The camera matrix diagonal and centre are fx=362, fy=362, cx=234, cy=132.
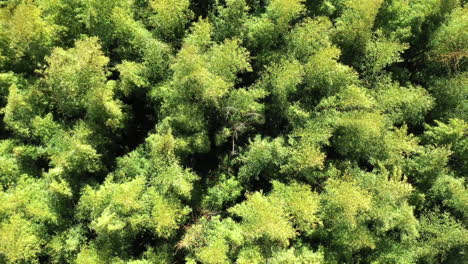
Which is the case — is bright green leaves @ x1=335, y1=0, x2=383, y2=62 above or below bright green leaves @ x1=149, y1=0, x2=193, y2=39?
above

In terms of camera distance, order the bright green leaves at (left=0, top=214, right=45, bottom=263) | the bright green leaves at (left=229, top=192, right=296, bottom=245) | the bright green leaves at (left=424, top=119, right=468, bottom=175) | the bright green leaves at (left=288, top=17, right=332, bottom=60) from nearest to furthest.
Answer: the bright green leaves at (left=0, top=214, right=45, bottom=263) → the bright green leaves at (left=229, top=192, right=296, bottom=245) → the bright green leaves at (left=424, top=119, right=468, bottom=175) → the bright green leaves at (left=288, top=17, right=332, bottom=60)

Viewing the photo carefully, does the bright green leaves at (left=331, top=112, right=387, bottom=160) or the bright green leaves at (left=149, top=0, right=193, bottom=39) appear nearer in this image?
the bright green leaves at (left=331, top=112, right=387, bottom=160)

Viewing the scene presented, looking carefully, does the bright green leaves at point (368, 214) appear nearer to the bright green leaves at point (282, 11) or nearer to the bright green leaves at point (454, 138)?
the bright green leaves at point (454, 138)

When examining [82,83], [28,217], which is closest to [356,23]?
[82,83]

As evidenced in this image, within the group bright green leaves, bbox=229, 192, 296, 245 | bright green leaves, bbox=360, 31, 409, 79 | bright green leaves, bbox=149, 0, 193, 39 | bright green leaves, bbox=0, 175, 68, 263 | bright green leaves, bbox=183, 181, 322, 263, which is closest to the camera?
bright green leaves, bbox=0, 175, 68, 263

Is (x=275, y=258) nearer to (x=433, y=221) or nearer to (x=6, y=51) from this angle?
(x=433, y=221)

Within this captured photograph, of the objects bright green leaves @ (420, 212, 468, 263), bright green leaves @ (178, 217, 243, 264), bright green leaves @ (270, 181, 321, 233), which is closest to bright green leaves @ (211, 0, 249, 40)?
bright green leaves @ (270, 181, 321, 233)

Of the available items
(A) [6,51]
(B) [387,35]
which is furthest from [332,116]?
(A) [6,51]

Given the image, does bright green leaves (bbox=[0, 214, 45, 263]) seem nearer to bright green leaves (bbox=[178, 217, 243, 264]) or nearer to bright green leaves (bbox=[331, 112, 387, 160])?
bright green leaves (bbox=[178, 217, 243, 264])
